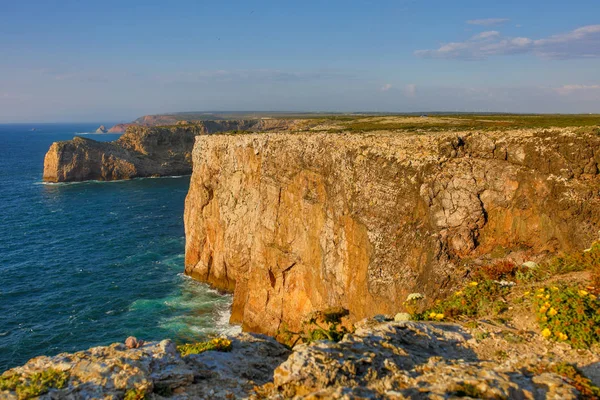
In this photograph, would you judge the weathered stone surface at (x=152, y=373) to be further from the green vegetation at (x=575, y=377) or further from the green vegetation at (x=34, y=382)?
the green vegetation at (x=575, y=377)

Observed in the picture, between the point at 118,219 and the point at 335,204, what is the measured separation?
185 feet

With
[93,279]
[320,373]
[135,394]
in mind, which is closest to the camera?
[320,373]

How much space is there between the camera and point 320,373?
906 centimetres

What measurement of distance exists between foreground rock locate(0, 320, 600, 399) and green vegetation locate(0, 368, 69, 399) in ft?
0.31

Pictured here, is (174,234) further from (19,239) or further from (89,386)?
(89,386)

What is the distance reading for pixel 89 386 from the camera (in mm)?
9383

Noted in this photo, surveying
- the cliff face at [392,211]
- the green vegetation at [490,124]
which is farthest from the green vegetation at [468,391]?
the green vegetation at [490,124]

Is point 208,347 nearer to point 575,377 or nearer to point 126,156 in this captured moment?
point 575,377

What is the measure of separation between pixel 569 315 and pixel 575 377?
3.12m

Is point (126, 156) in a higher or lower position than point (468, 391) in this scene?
higher

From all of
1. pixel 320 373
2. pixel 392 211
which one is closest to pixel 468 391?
pixel 320 373

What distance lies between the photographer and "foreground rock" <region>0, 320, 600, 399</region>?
349 inches

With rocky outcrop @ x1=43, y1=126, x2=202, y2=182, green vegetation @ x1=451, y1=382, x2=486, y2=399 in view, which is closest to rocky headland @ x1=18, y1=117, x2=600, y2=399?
green vegetation @ x1=451, y1=382, x2=486, y2=399

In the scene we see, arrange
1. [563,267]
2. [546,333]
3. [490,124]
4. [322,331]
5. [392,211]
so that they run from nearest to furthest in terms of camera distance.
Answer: [546,333] < [322,331] < [563,267] < [392,211] < [490,124]
